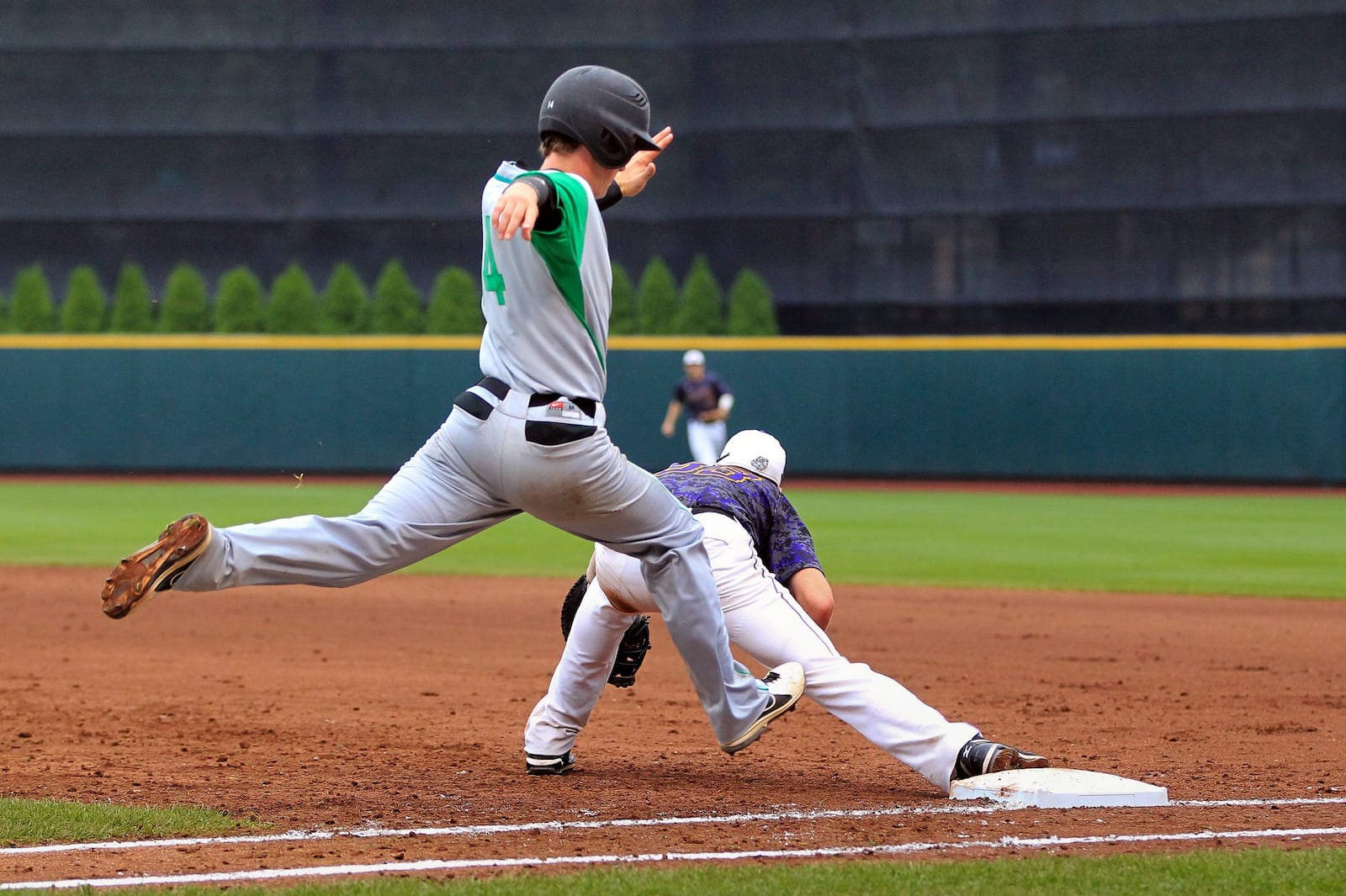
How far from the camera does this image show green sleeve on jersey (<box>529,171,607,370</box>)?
371 centimetres

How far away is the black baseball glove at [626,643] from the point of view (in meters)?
4.96

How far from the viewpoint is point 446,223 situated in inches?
999

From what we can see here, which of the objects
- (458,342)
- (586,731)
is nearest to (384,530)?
(586,731)

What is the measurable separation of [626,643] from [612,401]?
56.1ft

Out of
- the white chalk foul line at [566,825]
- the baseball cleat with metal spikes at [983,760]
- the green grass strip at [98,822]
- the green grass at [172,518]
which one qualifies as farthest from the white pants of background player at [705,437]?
the green grass strip at [98,822]

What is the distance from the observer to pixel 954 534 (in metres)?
14.8

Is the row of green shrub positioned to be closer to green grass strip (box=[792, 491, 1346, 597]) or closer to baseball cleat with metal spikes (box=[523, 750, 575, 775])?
green grass strip (box=[792, 491, 1346, 597])

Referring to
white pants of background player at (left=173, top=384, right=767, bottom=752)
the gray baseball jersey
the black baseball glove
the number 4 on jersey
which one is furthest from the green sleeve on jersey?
the black baseball glove

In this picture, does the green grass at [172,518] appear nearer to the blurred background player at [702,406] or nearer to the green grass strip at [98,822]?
the blurred background player at [702,406]

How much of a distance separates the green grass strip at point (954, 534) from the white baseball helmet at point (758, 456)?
633 centimetres

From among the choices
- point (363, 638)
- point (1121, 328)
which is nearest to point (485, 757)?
point (363, 638)

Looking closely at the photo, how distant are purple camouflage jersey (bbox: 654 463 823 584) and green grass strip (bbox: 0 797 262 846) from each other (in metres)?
1.56

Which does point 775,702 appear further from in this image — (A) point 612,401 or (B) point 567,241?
(A) point 612,401

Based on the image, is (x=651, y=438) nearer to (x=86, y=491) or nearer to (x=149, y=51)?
(x=86, y=491)
